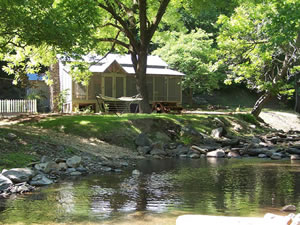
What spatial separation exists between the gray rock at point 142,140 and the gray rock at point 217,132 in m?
4.16

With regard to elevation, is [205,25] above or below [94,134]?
above

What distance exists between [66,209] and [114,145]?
868 cm

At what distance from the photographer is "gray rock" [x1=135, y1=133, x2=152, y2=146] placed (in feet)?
51.8

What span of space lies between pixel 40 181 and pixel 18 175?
0.55 m

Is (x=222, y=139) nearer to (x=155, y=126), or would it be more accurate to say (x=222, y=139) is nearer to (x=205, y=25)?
(x=155, y=126)

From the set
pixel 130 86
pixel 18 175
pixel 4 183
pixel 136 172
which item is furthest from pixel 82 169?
pixel 130 86

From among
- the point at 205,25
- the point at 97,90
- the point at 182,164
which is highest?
the point at 205,25

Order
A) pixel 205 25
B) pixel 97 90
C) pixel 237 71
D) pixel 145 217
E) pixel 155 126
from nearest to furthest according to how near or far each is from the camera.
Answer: pixel 145 217
pixel 155 126
pixel 237 71
pixel 97 90
pixel 205 25

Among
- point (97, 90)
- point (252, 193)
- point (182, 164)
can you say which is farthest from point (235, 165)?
point (97, 90)

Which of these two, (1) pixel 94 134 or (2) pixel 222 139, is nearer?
(1) pixel 94 134

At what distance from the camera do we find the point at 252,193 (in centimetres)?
793

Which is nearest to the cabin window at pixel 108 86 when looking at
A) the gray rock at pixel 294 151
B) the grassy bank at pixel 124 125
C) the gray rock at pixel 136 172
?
the grassy bank at pixel 124 125

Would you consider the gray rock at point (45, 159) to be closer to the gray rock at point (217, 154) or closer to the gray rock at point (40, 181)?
the gray rock at point (40, 181)

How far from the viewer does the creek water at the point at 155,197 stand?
6.19 metres
